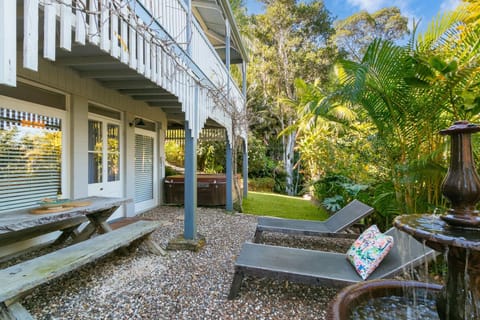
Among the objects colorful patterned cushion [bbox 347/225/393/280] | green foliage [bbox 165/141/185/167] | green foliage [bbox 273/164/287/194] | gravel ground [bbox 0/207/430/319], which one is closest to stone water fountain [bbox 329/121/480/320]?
colorful patterned cushion [bbox 347/225/393/280]

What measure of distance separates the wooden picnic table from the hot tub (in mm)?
3475

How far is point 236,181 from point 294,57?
901cm

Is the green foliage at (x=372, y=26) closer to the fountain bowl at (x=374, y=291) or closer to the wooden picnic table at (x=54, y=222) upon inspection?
the wooden picnic table at (x=54, y=222)

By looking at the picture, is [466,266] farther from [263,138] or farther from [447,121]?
[263,138]

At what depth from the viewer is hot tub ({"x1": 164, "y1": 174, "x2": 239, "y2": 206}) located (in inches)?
295

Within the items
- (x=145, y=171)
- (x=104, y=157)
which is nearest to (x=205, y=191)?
(x=145, y=171)

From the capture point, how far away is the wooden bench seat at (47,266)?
1.81m

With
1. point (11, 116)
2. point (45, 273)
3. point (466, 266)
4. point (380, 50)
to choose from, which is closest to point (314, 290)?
point (466, 266)

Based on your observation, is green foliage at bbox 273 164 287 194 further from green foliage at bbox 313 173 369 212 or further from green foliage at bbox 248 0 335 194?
green foliage at bbox 313 173 369 212

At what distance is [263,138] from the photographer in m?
16.1

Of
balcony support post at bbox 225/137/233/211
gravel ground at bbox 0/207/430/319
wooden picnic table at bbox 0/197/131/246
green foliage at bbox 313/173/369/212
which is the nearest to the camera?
gravel ground at bbox 0/207/430/319

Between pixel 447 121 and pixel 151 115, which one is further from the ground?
pixel 151 115

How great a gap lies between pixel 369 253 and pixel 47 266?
2.96 meters

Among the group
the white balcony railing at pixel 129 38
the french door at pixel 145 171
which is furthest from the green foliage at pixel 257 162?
the white balcony railing at pixel 129 38
